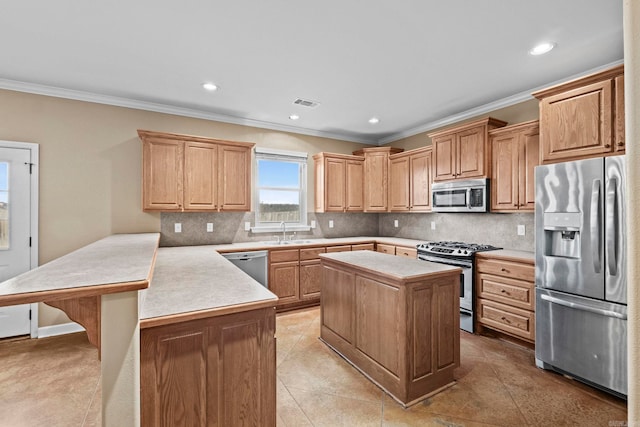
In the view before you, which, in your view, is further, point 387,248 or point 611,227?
point 387,248

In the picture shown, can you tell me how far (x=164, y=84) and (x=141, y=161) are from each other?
1094 mm

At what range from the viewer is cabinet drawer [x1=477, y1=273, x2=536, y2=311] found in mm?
2956

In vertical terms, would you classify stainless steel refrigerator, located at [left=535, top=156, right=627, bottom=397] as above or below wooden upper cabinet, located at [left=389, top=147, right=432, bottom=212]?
below

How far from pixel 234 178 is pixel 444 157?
2954 millimetres

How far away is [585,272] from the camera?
2373 millimetres

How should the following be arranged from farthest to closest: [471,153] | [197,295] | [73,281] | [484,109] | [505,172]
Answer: [484,109], [471,153], [505,172], [197,295], [73,281]

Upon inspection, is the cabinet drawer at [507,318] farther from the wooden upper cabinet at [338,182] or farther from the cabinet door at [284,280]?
the wooden upper cabinet at [338,182]

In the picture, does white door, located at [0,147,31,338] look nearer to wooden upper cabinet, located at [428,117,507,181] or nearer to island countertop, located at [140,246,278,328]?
island countertop, located at [140,246,278,328]

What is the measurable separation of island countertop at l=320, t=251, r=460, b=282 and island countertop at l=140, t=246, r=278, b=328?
101cm

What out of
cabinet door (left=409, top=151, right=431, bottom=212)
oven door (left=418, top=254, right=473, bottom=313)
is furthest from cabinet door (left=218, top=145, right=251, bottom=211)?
oven door (left=418, top=254, right=473, bottom=313)

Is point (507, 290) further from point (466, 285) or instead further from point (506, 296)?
point (466, 285)

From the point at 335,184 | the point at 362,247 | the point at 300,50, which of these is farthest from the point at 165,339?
the point at 335,184

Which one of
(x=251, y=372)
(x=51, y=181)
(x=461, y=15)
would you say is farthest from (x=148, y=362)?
(x=51, y=181)

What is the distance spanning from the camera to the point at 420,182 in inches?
183
